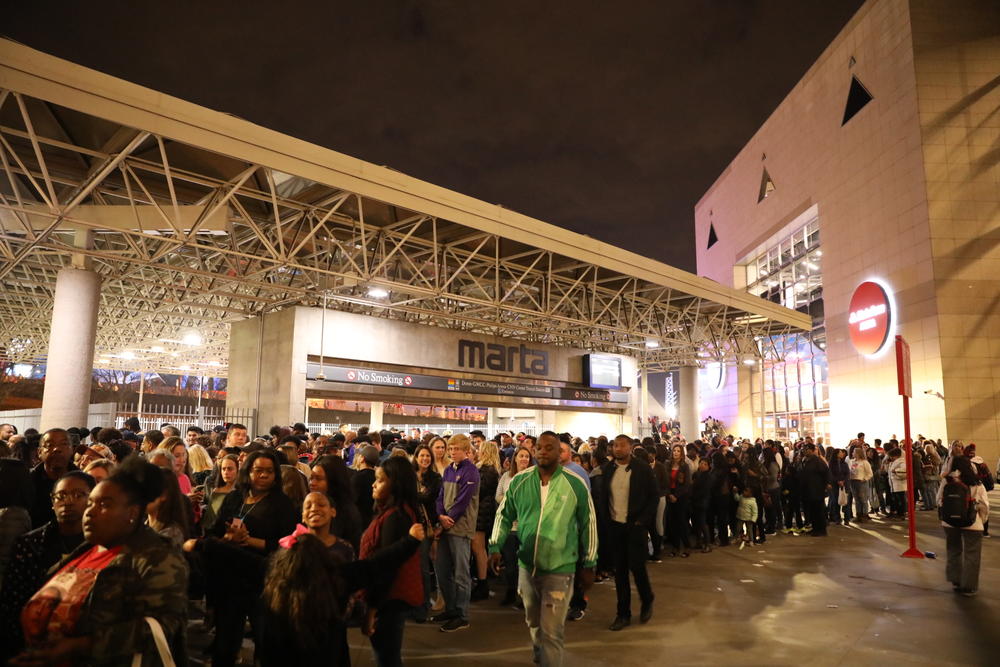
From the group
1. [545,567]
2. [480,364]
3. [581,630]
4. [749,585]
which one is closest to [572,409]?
[480,364]

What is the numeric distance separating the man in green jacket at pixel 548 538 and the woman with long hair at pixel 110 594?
248 centimetres

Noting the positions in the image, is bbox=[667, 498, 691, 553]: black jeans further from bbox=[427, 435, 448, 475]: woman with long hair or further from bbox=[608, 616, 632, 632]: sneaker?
bbox=[427, 435, 448, 475]: woman with long hair

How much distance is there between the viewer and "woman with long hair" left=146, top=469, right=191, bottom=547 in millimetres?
Answer: 3682

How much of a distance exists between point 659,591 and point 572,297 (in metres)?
14.5

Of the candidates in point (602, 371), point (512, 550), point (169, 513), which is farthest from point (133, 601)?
point (602, 371)

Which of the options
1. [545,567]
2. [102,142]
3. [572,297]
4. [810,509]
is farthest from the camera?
[572,297]

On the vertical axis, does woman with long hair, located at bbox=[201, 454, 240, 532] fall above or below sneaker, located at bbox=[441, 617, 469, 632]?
above

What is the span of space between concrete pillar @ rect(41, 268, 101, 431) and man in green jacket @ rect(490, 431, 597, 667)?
10.9 metres

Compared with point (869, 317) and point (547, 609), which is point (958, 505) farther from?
point (869, 317)

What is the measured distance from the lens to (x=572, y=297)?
21.2m

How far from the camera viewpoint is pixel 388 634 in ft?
11.6

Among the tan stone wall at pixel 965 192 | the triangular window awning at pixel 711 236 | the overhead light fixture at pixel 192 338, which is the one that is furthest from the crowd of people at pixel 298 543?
the triangular window awning at pixel 711 236

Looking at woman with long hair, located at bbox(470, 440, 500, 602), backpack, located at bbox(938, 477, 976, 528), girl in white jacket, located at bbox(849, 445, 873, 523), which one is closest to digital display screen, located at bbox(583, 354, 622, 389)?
girl in white jacket, located at bbox(849, 445, 873, 523)

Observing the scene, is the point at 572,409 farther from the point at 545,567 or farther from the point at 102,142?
the point at 545,567
